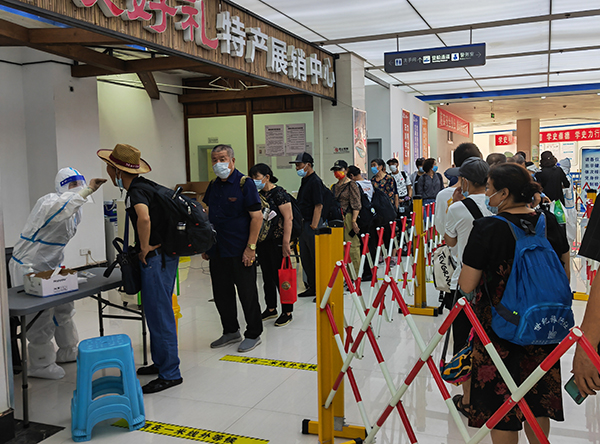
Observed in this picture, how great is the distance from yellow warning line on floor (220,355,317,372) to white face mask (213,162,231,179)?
Result: 1342mm

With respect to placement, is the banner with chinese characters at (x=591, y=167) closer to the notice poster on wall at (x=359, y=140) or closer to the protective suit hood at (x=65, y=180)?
the notice poster on wall at (x=359, y=140)

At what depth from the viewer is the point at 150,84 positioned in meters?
8.45

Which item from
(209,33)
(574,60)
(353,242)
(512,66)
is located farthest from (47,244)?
(574,60)

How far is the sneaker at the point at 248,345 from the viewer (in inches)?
154

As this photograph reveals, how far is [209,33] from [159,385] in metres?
3.44

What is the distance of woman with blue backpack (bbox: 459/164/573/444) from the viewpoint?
5.87 feet

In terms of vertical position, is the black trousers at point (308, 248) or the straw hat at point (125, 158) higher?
the straw hat at point (125, 158)

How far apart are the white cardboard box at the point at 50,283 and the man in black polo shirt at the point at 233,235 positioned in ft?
3.68

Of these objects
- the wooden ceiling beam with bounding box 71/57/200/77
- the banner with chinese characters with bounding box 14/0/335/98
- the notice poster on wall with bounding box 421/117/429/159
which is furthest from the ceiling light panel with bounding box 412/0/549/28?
the notice poster on wall with bounding box 421/117/429/159

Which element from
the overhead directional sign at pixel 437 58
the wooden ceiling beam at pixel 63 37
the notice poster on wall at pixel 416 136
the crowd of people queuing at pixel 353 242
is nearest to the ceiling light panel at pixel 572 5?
the overhead directional sign at pixel 437 58

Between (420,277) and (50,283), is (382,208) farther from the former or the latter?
(50,283)

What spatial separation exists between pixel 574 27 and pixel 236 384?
22.9 ft

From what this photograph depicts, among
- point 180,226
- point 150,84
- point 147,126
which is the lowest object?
point 180,226

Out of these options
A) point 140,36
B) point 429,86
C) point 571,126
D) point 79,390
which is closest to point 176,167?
point 140,36
